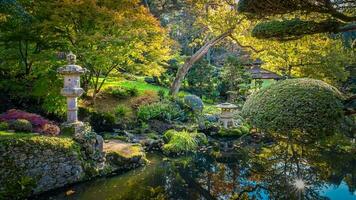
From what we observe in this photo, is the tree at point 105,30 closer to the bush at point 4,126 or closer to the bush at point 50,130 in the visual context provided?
the bush at point 50,130

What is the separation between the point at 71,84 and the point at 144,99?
7.24 metres

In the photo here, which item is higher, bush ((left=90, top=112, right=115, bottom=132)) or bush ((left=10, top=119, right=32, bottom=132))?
bush ((left=10, top=119, right=32, bottom=132))

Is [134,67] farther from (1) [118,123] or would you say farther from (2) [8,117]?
(2) [8,117]

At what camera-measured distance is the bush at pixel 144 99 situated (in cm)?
1645

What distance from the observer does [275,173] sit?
10062 millimetres

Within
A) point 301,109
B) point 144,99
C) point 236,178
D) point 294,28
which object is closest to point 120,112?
point 144,99

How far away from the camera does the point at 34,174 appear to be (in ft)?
26.3

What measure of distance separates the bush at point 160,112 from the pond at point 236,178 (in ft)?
12.3

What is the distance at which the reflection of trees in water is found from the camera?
8.62 metres

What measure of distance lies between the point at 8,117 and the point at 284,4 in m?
7.80

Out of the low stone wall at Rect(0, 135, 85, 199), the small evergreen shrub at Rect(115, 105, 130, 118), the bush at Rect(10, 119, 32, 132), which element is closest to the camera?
the low stone wall at Rect(0, 135, 85, 199)

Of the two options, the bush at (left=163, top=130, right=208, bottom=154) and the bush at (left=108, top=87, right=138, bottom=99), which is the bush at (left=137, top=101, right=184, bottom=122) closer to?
the bush at (left=108, top=87, right=138, bottom=99)

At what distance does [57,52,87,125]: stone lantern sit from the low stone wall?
52.6 inches

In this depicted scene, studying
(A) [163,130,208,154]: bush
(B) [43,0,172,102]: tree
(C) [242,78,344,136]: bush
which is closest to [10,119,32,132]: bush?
(B) [43,0,172,102]: tree
